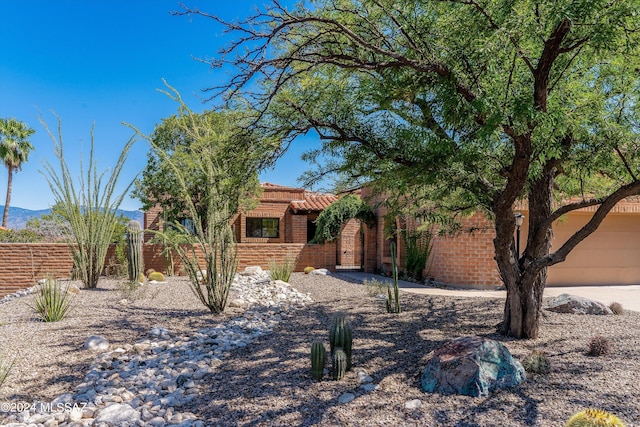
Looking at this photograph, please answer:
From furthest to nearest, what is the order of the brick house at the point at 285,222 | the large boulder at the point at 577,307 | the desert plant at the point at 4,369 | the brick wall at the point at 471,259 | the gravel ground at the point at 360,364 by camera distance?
1. the brick house at the point at 285,222
2. the brick wall at the point at 471,259
3. the large boulder at the point at 577,307
4. the desert plant at the point at 4,369
5. the gravel ground at the point at 360,364

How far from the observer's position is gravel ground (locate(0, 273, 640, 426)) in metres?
3.68

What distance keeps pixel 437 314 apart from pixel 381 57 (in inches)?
191

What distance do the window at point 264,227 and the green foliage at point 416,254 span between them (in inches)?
414

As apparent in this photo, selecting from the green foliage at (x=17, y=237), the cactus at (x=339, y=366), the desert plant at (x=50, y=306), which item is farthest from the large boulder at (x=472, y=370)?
the green foliage at (x=17, y=237)

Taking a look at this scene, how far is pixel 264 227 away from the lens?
23125 millimetres

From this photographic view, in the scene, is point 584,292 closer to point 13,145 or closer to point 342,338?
point 342,338

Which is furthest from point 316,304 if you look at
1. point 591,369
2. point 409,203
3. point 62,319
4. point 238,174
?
point 591,369

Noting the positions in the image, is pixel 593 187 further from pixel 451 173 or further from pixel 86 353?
pixel 86 353

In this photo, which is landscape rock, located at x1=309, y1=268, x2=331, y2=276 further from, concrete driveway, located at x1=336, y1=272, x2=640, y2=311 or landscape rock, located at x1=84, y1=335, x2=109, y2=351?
landscape rock, located at x1=84, y1=335, x2=109, y2=351

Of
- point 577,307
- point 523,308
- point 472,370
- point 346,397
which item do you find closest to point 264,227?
point 577,307

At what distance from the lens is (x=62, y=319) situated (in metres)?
6.91

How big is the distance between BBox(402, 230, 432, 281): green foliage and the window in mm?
10519

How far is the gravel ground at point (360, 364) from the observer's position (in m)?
3.68

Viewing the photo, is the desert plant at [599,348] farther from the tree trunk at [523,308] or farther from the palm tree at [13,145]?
the palm tree at [13,145]
